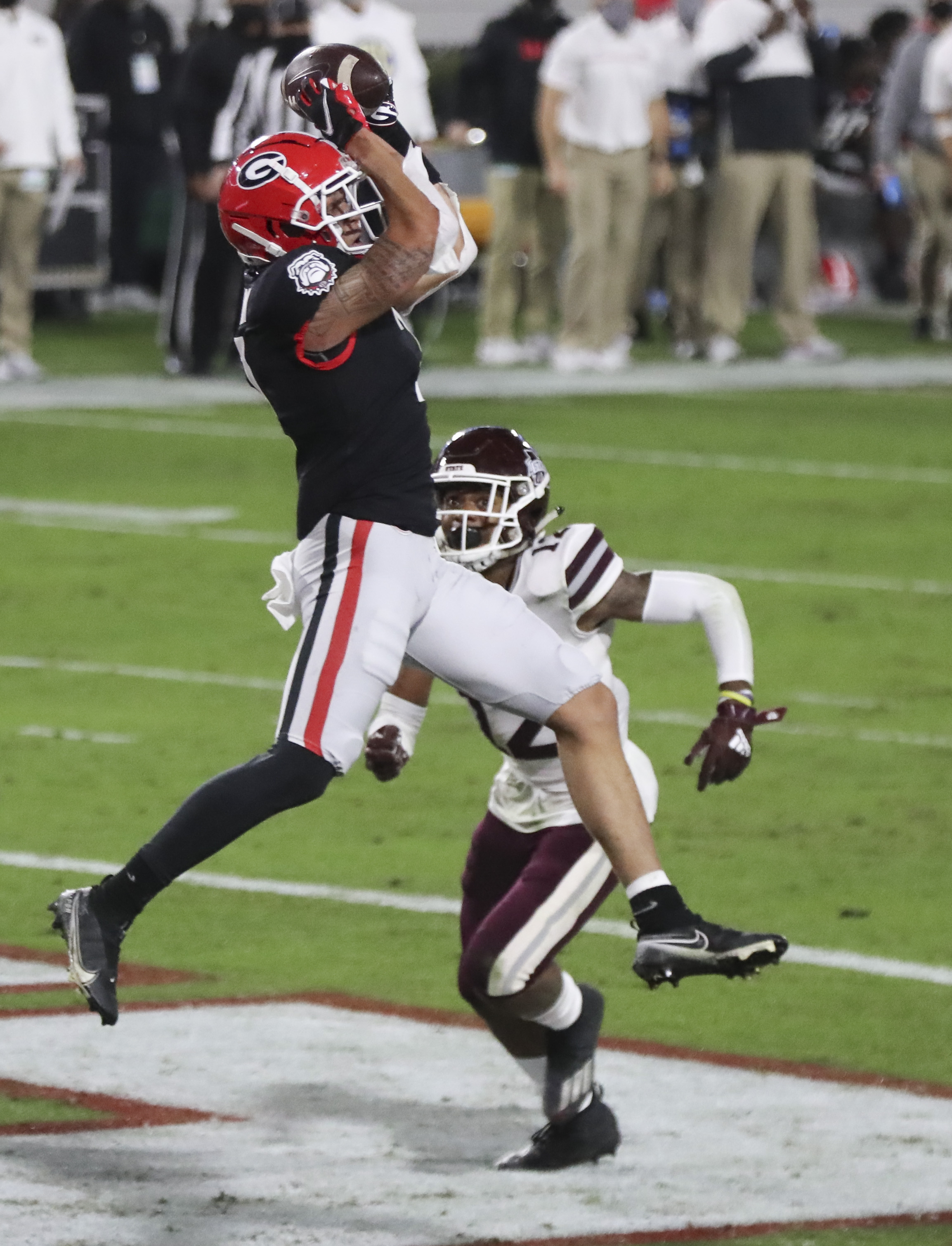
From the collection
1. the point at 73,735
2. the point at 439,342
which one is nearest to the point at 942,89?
the point at 439,342

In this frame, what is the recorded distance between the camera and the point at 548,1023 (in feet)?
18.4

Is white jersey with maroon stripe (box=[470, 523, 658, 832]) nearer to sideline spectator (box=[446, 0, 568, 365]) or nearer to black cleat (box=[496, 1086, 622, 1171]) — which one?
black cleat (box=[496, 1086, 622, 1171])

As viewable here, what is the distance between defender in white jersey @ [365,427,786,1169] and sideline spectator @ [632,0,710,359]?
544 inches

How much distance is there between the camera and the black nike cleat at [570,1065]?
5.52 meters

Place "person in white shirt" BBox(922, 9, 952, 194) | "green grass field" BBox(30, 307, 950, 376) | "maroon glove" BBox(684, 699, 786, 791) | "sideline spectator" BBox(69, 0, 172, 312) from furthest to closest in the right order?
"sideline spectator" BBox(69, 0, 172, 312), "green grass field" BBox(30, 307, 950, 376), "person in white shirt" BBox(922, 9, 952, 194), "maroon glove" BBox(684, 699, 786, 791)

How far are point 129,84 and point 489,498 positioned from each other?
695 inches

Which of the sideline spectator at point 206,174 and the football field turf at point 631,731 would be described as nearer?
the football field turf at point 631,731

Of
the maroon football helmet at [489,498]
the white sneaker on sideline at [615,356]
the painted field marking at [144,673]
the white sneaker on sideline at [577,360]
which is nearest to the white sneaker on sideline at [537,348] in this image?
the white sneaker on sideline at [615,356]

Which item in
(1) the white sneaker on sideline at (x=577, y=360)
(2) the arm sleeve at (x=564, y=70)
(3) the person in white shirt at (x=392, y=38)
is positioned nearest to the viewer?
(3) the person in white shirt at (x=392, y=38)

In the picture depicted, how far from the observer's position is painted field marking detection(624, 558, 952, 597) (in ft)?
39.9

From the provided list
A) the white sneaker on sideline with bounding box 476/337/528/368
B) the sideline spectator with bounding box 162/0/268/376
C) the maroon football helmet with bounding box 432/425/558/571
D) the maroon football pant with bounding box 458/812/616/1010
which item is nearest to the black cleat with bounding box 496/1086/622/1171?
the maroon football pant with bounding box 458/812/616/1010

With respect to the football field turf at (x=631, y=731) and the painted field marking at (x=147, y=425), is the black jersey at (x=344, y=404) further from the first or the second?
the painted field marking at (x=147, y=425)

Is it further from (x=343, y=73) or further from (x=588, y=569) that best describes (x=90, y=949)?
(x=343, y=73)

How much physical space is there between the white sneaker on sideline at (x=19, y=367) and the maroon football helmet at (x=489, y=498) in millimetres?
12938
